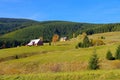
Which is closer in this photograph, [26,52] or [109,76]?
[109,76]

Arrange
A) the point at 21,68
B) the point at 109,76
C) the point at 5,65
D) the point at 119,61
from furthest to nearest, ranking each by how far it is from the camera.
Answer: the point at 5,65 < the point at 21,68 < the point at 119,61 < the point at 109,76

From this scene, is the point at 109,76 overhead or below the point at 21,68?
overhead

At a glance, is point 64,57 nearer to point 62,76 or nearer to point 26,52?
point 26,52

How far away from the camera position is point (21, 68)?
2640 inches

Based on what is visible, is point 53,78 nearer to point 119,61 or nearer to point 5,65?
point 119,61

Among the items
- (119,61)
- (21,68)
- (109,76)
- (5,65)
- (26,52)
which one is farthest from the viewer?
(26,52)

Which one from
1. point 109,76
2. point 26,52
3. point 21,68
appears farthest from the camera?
point 26,52

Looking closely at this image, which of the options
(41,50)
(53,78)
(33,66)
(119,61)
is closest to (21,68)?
(33,66)

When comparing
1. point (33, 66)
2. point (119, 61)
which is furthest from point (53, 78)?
point (33, 66)

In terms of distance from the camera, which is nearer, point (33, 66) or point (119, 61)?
point (119, 61)

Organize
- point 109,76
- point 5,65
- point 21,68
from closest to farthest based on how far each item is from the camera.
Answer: point 109,76 → point 21,68 → point 5,65

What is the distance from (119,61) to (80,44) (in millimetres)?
39773

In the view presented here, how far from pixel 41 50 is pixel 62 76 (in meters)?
74.7

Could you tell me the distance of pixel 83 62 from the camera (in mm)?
62938
